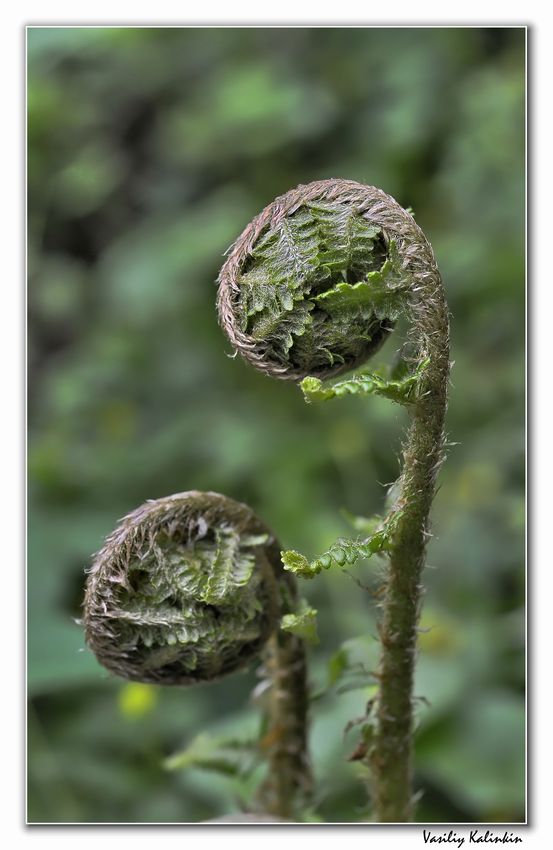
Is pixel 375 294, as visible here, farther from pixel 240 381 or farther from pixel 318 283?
pixel 240 381

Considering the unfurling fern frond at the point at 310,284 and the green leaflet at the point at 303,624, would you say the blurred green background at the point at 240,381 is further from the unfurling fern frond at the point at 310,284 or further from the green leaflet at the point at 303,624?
the unfurling fern frond at the point at 310,284

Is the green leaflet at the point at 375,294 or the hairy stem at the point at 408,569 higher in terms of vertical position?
the green leaflet at the point at 375,294

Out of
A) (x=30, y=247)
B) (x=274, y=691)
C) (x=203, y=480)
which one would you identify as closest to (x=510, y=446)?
(x=203, y=480)

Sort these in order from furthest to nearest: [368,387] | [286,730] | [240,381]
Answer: [240,381], [286,730], [368,387]

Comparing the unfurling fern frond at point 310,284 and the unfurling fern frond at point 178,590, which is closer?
the unfurling fern frond at point 310,284

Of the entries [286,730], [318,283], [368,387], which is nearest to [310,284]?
[318,283]

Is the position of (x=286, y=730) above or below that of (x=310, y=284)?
below

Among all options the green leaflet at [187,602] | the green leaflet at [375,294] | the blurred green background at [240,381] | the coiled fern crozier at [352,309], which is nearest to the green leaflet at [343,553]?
the coiled fern crozier at [352,309]

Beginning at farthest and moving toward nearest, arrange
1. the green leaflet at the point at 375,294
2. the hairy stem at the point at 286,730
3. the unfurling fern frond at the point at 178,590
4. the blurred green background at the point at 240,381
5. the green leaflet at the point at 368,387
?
the blurred green background at the point at 240,381
the hairy stem at the point at 286,730
the unfurling fern frond at the point at 178,590
the green leaflet at the point at 375,294
the green leaflet at the point at 368,387
